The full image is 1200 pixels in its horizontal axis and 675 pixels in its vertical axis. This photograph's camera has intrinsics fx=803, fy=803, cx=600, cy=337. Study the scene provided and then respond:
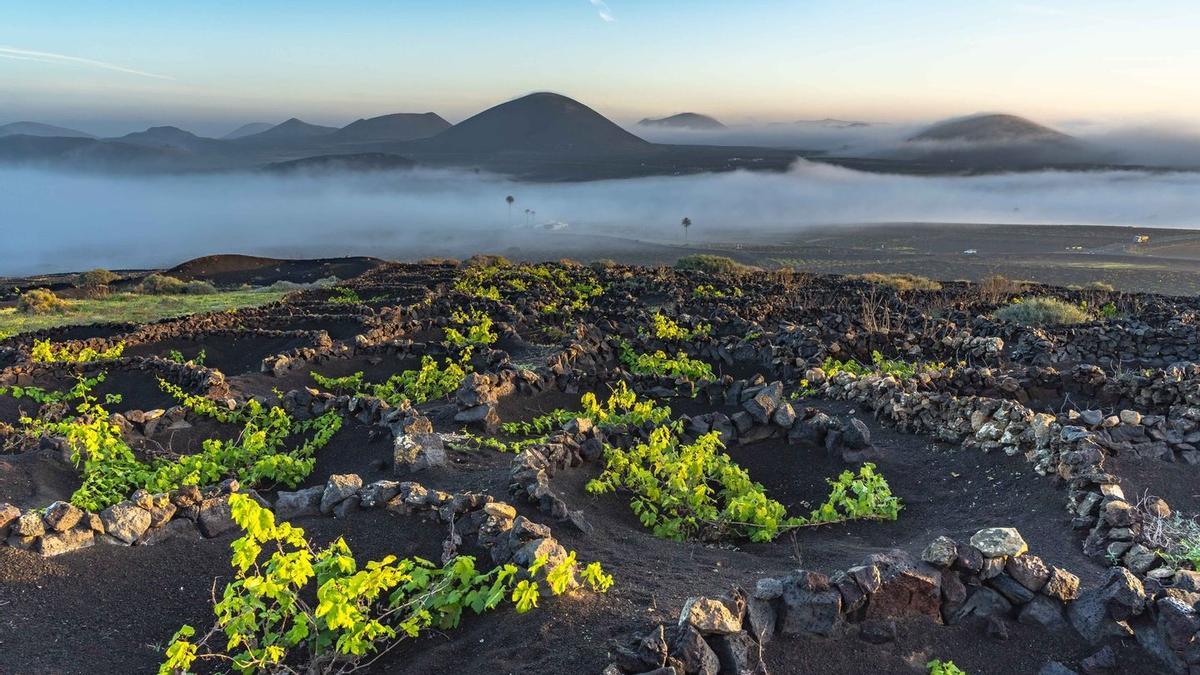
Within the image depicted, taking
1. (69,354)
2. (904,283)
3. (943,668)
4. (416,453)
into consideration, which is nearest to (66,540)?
(416,453)

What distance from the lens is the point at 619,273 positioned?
98.5 feet

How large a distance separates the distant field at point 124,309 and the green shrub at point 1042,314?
21.4 m

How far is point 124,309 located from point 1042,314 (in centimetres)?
2620

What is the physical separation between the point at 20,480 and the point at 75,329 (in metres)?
13.1

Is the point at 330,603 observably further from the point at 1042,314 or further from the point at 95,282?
the point at 95,282

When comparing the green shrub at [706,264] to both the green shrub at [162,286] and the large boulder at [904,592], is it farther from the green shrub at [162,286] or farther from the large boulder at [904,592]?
the large boulder at [904,592]

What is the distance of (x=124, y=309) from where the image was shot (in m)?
25.5

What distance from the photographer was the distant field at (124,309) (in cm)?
2212

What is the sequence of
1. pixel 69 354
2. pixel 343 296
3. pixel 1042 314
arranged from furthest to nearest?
pixel 343 296 → pixel 1042 314 → pixel 69 354

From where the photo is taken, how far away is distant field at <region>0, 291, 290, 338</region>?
22.1 metres

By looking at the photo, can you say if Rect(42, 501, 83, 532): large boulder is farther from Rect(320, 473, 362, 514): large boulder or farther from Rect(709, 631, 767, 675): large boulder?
Rect(709, 631, 767, 675): large boulder

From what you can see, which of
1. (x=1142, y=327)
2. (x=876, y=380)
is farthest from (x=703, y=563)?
(x=1142, y=327)

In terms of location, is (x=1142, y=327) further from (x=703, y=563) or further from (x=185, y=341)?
(x=185, y=341)

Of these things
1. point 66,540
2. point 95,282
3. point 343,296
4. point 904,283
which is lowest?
point 95,282
